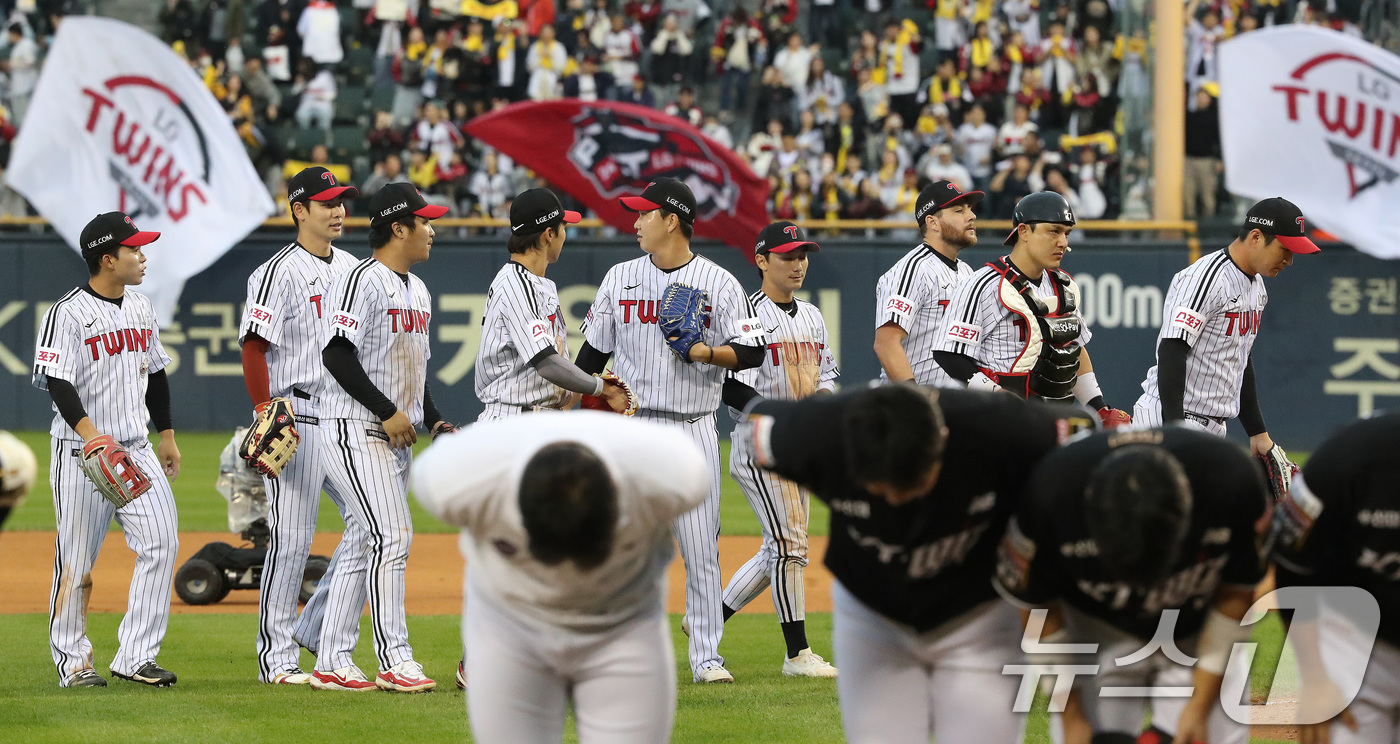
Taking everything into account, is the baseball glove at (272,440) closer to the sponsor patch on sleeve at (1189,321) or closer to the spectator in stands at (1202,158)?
the sponsor patch on sleeve at (1189,321)

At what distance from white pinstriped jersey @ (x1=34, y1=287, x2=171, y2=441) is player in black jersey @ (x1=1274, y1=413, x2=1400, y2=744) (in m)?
5.11

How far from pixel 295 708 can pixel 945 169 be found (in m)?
14.0

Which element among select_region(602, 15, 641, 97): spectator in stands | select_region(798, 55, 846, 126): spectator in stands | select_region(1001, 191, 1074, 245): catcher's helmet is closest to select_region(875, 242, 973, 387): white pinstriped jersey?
select_region(1001, 191, 1074, 245): catcher's helmet

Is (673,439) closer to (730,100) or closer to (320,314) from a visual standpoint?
(320,314)

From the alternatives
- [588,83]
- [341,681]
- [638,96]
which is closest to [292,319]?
[341,681]

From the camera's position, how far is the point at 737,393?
755cm

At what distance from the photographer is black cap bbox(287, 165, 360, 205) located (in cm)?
745

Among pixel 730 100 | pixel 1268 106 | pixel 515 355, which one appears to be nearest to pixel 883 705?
pixel 515 355

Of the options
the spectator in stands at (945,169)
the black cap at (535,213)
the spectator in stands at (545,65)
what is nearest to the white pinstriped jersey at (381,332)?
the black cap at (535,213)

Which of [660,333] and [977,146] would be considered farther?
[977,146]

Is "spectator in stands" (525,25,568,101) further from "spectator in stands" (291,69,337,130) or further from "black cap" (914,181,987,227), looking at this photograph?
"black cap" (914,181,987,227)

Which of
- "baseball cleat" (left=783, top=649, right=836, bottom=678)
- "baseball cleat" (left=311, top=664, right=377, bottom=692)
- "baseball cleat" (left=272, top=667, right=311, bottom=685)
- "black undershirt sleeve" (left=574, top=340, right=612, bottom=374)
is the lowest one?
"baseball cleat" (left=783, top=649, right=836, bottom=678)

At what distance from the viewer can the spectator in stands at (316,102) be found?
2078 centimetres

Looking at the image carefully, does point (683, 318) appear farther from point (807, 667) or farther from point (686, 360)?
point (807, 667)
